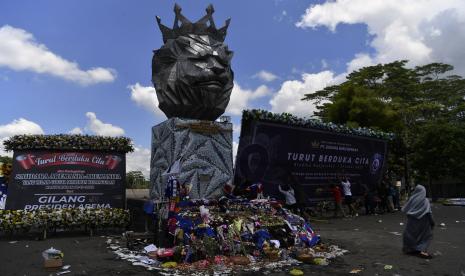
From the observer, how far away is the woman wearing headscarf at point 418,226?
8.15 m

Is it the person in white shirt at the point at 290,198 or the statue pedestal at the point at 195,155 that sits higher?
the statue pedestal at the point at 195,155

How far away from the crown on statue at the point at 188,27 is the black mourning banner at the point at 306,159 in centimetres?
358

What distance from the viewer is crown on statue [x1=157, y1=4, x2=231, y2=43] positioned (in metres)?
11.4

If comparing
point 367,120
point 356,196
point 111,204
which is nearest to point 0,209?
point 111,204

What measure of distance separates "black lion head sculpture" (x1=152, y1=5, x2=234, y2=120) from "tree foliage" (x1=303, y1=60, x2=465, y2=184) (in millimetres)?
12658

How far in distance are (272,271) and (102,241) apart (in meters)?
5.29

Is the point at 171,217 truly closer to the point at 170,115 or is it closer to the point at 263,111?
the point at 170,115

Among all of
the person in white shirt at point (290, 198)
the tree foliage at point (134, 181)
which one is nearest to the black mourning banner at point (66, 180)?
the tree foliage at point (134, 181)

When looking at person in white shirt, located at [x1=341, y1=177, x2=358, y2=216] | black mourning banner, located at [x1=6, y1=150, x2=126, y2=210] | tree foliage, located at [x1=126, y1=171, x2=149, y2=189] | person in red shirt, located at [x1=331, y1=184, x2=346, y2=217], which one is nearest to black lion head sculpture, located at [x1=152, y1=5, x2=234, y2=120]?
black mourning banner, located at [x1=6, y1=150, x2=126, y2=210]

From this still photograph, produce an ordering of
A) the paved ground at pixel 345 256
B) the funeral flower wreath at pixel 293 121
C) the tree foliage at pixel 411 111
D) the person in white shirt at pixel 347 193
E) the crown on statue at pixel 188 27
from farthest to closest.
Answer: the tree foliage at pixel 411 111
the person in white shirt at pixel 347 193
the funeral flower wreath at pixel 293 121
the crown on statue at pixel 188 27
the paved ground at pixel 345 256

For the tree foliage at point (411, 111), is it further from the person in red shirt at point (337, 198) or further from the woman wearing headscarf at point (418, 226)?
the woman wearing headscarf at point (418, 226)

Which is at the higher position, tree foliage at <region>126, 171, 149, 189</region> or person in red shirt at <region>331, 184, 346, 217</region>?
tree foliage at <region>126, 171, 149, 189</region>

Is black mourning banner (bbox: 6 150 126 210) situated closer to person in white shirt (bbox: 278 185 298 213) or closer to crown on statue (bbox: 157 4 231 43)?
crown on statue (bbox: 157 4 231 43)

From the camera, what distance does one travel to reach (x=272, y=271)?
274 inches
